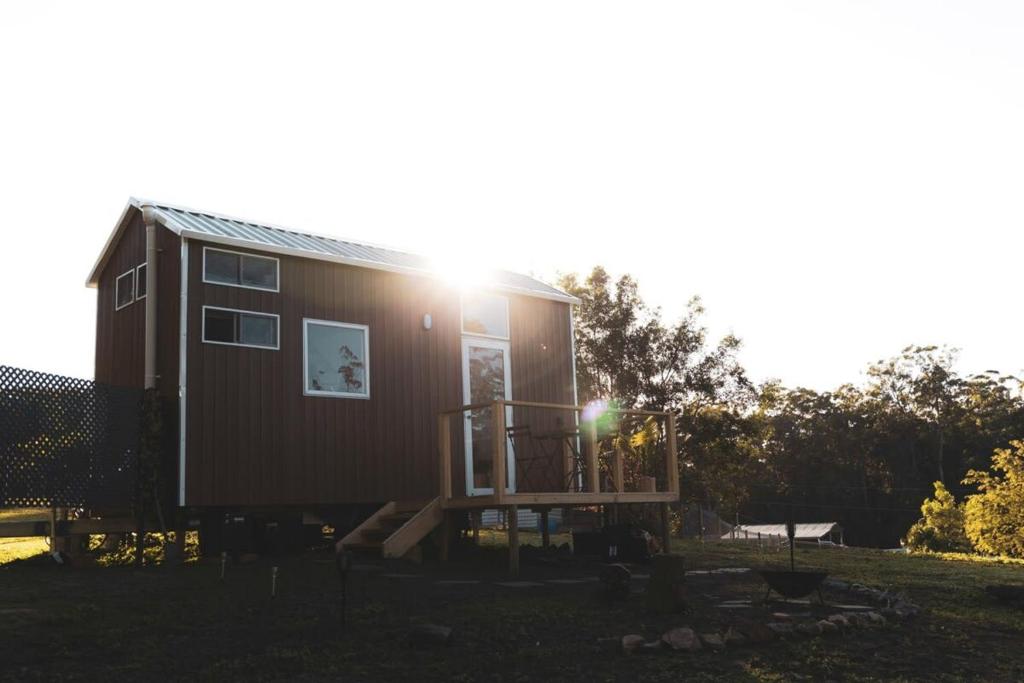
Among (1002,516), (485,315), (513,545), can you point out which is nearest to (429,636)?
(513,545)

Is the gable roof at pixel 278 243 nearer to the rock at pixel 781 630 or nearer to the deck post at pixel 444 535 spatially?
the deck post at pixel 444 535

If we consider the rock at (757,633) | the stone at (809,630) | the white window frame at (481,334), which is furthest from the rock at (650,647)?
the white window frame at (481,334)

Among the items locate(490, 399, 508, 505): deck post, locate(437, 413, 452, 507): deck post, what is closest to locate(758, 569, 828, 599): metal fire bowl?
locate(490, 399, 508, 505): deck post

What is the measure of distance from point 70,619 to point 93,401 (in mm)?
4451

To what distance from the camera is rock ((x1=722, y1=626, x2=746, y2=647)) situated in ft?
22.4

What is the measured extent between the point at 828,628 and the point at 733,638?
3.13 feet

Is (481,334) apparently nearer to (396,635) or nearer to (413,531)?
(413,531)

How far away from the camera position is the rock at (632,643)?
6527 millimetres

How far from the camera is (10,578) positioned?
31.4ft

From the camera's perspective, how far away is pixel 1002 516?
19.6 metres

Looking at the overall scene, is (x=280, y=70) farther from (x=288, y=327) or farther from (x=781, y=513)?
(x=781, y=513)

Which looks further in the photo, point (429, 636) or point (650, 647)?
point (650, 647)

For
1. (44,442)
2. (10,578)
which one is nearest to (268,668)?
(10,578)

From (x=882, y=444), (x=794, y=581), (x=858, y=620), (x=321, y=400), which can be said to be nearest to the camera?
(x=858, y=620)
